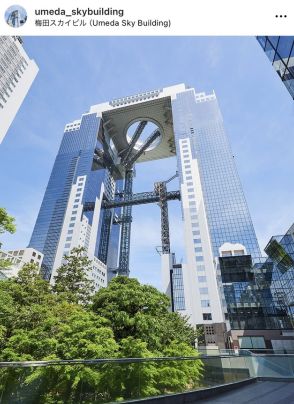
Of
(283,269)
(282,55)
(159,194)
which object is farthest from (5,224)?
(159,194)

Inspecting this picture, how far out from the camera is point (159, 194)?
306ft

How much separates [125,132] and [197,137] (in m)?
35.9

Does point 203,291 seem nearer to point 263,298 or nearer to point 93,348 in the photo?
point 263,298

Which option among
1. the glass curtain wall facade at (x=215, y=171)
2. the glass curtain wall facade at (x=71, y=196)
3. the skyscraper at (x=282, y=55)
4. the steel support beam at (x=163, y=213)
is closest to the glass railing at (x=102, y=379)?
the skyscraper at (x=282, y=55)

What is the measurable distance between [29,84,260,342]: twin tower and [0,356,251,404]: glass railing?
5730 cm

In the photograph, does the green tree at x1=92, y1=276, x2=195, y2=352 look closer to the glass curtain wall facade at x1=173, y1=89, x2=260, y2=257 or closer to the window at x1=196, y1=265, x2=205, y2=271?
the window at x1=196, y1=265, x2=205, y2=271

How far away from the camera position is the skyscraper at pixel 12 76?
5576 centimetres

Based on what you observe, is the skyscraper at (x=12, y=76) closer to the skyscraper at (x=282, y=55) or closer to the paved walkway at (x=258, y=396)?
the skyscraper at (x=282, y=55)

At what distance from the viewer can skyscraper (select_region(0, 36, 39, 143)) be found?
Answer: 183ft

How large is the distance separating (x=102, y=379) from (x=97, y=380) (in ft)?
0.50

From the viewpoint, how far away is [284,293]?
4184cm
